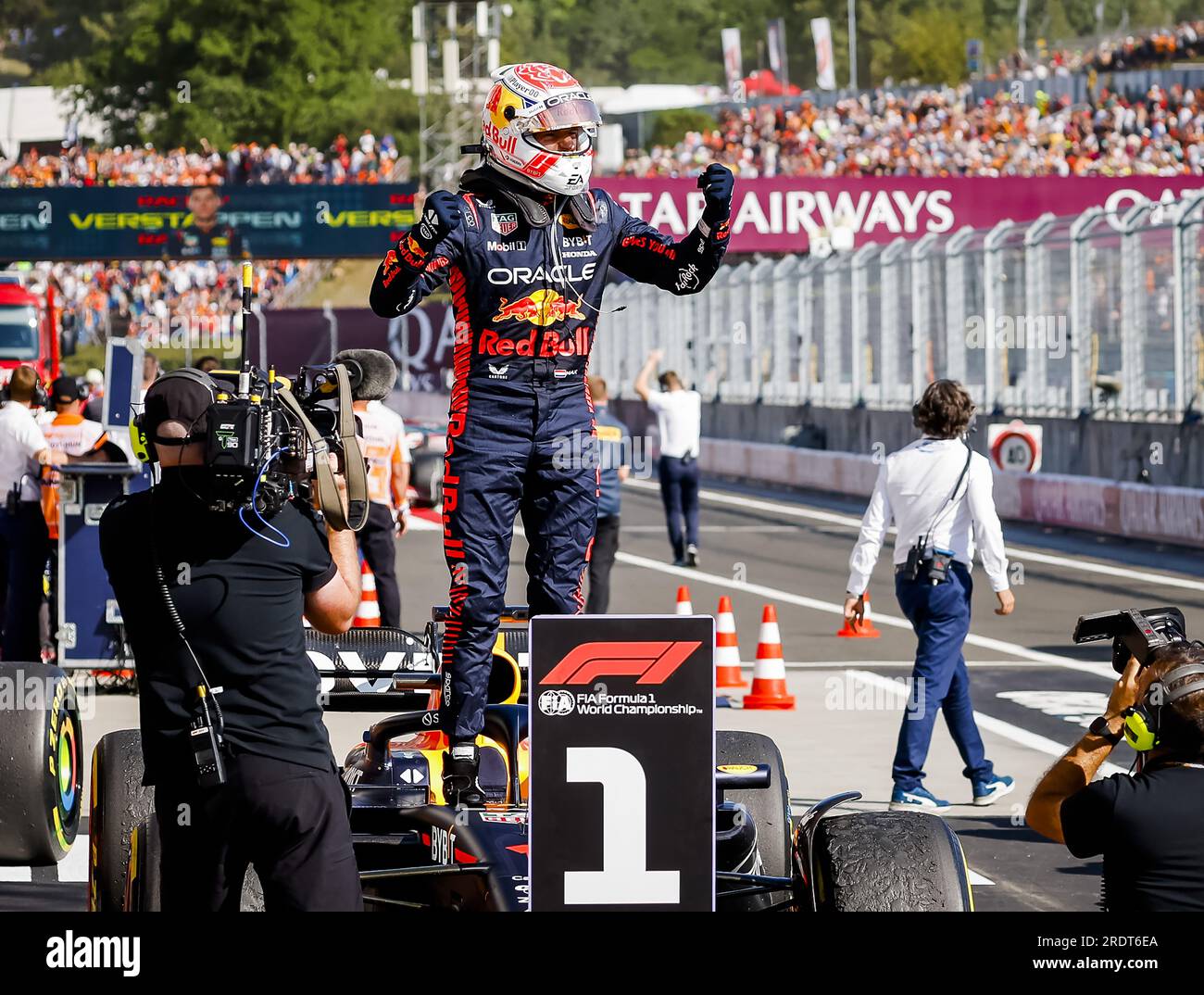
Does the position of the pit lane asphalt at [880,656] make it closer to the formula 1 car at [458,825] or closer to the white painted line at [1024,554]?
the white painted line at [1024,554]

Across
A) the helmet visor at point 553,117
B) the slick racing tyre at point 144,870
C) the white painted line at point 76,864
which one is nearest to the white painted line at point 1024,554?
the white painted line at point 76,864

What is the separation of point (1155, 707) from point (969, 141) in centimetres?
5006

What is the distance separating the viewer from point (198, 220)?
47438mm

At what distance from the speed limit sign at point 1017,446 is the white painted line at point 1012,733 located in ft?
36.5

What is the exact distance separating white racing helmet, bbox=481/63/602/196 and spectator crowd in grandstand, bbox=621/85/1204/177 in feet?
142

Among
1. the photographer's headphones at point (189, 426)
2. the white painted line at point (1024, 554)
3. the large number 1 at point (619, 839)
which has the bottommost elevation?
the white painted line at point (1024, 554)

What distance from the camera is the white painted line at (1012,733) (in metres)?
10.2

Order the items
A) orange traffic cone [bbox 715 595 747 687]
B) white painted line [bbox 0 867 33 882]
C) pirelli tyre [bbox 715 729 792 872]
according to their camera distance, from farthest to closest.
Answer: orange traffic cone [bbox 715 595 747 687], white painted line [bbox 0 867 33 882], pirelli tyre [bbox 715 729 792 872]

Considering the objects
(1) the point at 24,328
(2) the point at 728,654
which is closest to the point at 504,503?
(2) the point at 728,654

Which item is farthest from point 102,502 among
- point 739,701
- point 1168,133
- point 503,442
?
point 1168,133

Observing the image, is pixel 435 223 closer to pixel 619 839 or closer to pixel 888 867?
pixel 619 839

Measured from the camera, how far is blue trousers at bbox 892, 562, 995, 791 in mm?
8875

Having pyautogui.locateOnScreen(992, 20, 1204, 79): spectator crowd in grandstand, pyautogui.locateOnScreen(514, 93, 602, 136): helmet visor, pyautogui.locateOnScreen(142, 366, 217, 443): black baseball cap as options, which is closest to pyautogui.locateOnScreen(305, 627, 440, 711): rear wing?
pyautogui.locateOnScreen(514, 93, 602, 136): helmet visor

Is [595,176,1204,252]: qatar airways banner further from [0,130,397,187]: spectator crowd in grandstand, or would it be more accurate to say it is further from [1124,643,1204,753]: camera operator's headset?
[1124,643,1204,753]: camera operator's headset
